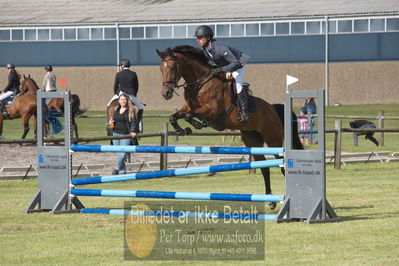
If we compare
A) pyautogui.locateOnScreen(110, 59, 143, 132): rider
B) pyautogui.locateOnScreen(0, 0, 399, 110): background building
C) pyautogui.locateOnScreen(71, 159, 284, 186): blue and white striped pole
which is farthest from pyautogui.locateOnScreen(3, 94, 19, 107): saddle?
pyautogui.locateOnScreen(0, 0, 399, 110): background building

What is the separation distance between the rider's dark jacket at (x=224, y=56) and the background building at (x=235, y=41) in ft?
123

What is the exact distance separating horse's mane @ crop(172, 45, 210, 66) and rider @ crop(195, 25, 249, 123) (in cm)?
6

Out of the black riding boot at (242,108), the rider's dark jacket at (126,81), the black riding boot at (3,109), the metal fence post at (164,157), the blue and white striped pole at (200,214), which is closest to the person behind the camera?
the blue and white striped pole at (200,214)

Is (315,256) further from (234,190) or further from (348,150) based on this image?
(348,150)

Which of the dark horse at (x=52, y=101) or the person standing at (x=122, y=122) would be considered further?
the dark horse at (x=52, y=101)

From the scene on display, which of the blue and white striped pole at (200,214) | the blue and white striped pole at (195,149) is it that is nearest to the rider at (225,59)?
the blue and white striped pole at (195,149)

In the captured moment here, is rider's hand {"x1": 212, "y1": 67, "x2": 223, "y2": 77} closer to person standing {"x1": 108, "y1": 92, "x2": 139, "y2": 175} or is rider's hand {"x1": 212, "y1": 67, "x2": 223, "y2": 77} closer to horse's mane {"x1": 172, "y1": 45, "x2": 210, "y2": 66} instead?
horse's mane {"x1": 172, "y1": 45, "x2": 210, "y2": 66}

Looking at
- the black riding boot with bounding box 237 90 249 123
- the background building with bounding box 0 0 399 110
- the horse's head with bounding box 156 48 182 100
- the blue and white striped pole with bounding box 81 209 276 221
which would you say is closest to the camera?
the blue and white striped pole with bounding box 81 209 276 221

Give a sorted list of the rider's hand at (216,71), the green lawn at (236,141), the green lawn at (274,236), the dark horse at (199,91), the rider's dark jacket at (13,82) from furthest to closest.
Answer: the green lawn at (236,141) → the rider's dark jacket at (13,82) → the rider's hand at (216,71) → the dark horse at (199,91) → the green lawn at (274,236)

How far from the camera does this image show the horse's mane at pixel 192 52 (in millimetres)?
11922

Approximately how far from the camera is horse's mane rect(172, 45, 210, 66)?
11.9 meters

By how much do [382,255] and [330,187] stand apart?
709 cm

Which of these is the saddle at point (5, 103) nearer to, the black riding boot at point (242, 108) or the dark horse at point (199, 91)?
the dark horse at point (199, 91)

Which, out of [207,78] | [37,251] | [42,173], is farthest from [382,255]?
[42,173]
